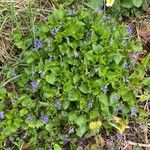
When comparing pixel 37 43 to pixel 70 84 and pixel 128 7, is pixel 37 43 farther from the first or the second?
pixel 128 7

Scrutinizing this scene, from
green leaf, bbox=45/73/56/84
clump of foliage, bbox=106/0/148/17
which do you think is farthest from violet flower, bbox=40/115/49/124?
clump of foliage, bbox=106/0/148/17

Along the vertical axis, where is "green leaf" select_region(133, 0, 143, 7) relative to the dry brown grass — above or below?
above

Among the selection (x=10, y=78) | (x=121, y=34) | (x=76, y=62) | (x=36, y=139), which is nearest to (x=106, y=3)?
(x=121, y=34)

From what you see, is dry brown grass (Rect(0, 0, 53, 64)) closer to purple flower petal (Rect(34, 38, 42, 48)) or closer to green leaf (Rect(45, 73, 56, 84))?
purple flower petal (Rect(34, 38, 42, 48))

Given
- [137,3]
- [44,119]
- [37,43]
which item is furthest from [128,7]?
[44,119]

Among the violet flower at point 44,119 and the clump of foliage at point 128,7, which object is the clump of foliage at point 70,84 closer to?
the violet flower at point 44,119

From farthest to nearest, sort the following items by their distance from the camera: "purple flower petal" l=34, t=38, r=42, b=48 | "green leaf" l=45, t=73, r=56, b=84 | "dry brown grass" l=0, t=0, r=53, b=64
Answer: "dry brown grass" l=0, t=0, r=53, b=64 → "purple flower petal" l=34, t=38, r=42, b=48 → "green leaf" l=45, t=73, r=56, b=84

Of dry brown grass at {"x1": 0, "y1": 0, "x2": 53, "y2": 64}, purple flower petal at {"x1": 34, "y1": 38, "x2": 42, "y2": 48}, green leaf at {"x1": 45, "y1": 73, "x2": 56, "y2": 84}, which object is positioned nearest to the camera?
green leaf at {"x1": 45, "y1": 73, "x2": 56, "y2": 84}

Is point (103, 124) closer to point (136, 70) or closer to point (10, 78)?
point (136, 70)

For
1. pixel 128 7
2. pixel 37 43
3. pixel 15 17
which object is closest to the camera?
pixel 37 43
